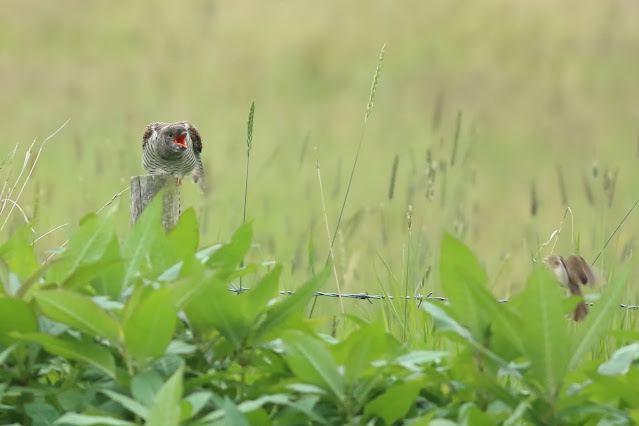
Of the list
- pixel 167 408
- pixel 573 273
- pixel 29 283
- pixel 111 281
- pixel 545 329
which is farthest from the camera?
pixel 573 273

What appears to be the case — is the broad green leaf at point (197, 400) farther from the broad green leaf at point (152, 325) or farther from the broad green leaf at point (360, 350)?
the broad green leaf at point (360, 350)

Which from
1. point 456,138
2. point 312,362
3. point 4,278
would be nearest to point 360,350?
point 312,362

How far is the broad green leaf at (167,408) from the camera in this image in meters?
1.04

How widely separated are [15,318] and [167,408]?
298mm

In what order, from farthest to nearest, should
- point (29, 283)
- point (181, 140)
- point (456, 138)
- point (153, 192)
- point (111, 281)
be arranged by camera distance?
point (181, 140) < point (456, 138) < point (153, 192) < point (111, 281) < point (29, 283)

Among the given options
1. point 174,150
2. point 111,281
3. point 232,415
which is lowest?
point 174,150

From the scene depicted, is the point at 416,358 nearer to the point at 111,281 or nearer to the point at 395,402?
the point at 395,402

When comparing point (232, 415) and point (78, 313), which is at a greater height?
point (78, 313)

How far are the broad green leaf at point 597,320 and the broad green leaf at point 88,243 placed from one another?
26.7 inches

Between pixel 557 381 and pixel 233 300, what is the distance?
42cm

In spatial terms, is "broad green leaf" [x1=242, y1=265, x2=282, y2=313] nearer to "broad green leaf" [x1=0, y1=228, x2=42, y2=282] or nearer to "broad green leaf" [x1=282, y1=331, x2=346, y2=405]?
"broad green leaf" [x1=282, y1=331, x2=346, y2=405]

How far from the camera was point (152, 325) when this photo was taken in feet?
3.80

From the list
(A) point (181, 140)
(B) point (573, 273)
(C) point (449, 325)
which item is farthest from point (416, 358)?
(A) point (181, 140)

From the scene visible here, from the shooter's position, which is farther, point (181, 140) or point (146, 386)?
point (181, 140)
